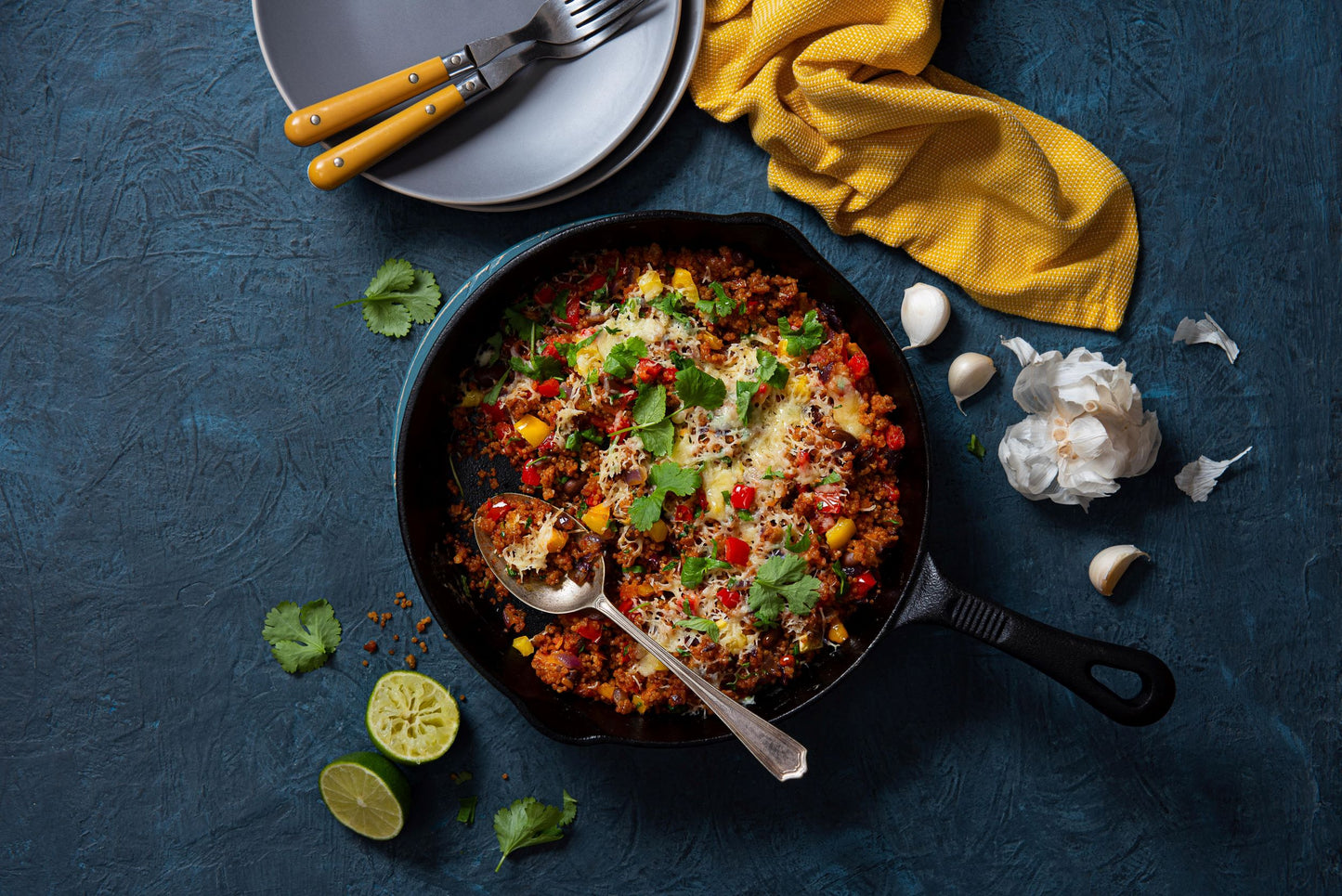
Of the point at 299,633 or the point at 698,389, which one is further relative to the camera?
the point at 299,633

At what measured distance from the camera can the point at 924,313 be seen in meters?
2.87

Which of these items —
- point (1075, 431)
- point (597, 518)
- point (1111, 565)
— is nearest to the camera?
point (597, 518)

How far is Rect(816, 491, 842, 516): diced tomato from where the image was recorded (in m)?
2.62

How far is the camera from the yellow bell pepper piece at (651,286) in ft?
8.73

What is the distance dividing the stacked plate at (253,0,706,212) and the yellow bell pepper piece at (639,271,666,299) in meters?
0.43

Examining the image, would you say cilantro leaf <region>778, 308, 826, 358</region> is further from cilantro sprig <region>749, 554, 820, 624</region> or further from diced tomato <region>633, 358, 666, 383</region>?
cilantro sprig <region>749, 554, 820, 624</region>

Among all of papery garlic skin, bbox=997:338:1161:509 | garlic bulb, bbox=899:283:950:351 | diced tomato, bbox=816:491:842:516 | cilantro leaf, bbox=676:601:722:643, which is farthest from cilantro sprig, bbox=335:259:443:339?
papery garlic skin, bbox=997:338:1161:509

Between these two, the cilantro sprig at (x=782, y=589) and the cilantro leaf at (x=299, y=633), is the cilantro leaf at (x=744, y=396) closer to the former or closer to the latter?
the cilantro sprig at (x=782, y=589)

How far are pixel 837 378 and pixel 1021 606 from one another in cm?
118

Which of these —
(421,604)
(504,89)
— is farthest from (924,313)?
(421,604)

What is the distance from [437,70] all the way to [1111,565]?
9.60ft

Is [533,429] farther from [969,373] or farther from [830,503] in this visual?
[969,373]

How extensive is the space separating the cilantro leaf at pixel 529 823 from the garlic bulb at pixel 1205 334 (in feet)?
9.41

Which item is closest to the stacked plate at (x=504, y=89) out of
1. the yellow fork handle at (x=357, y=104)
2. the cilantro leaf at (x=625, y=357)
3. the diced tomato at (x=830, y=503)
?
the yellow fork handle at (x=357, y=104)
